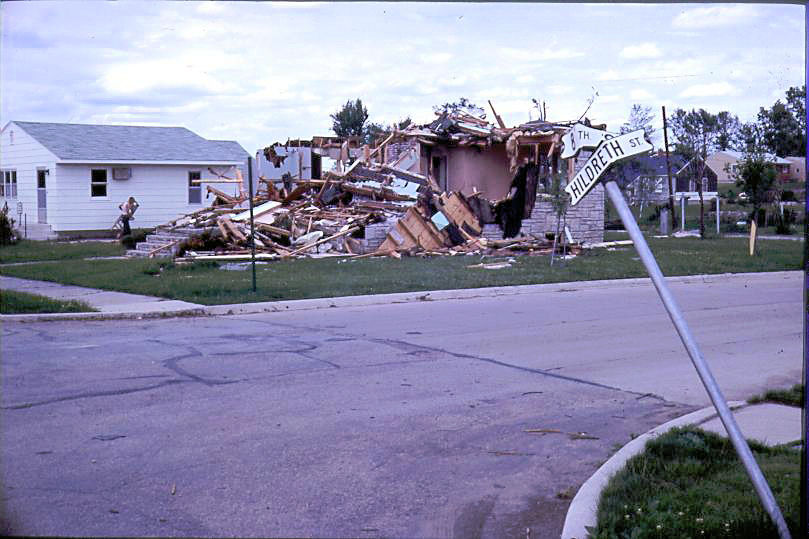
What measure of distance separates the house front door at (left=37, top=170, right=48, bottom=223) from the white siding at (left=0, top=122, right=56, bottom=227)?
20 centimetres

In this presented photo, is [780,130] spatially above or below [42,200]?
above

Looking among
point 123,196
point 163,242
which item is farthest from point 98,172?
point 163,242

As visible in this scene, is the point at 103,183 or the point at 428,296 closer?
the point at 428,296

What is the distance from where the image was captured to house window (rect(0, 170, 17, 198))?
35.4 meters

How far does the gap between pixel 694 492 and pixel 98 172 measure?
30951mm

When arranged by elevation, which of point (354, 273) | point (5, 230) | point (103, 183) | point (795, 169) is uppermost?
point (795, 169)

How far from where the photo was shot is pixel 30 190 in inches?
1339

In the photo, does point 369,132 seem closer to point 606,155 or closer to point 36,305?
point 36,305

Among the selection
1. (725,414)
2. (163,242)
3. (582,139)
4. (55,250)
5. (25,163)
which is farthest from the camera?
(25,163)

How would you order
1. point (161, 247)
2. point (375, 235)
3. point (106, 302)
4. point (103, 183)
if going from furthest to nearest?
point (103, 183) < point (375, 235) < point (161, 247) < point (106, 302)

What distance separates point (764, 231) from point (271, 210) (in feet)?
68.4

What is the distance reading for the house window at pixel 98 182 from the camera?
3325 cm

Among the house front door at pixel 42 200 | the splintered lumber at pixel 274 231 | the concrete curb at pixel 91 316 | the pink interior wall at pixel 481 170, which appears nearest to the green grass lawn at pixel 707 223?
the pink interior wall at pixel 481 170

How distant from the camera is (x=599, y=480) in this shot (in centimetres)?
621
